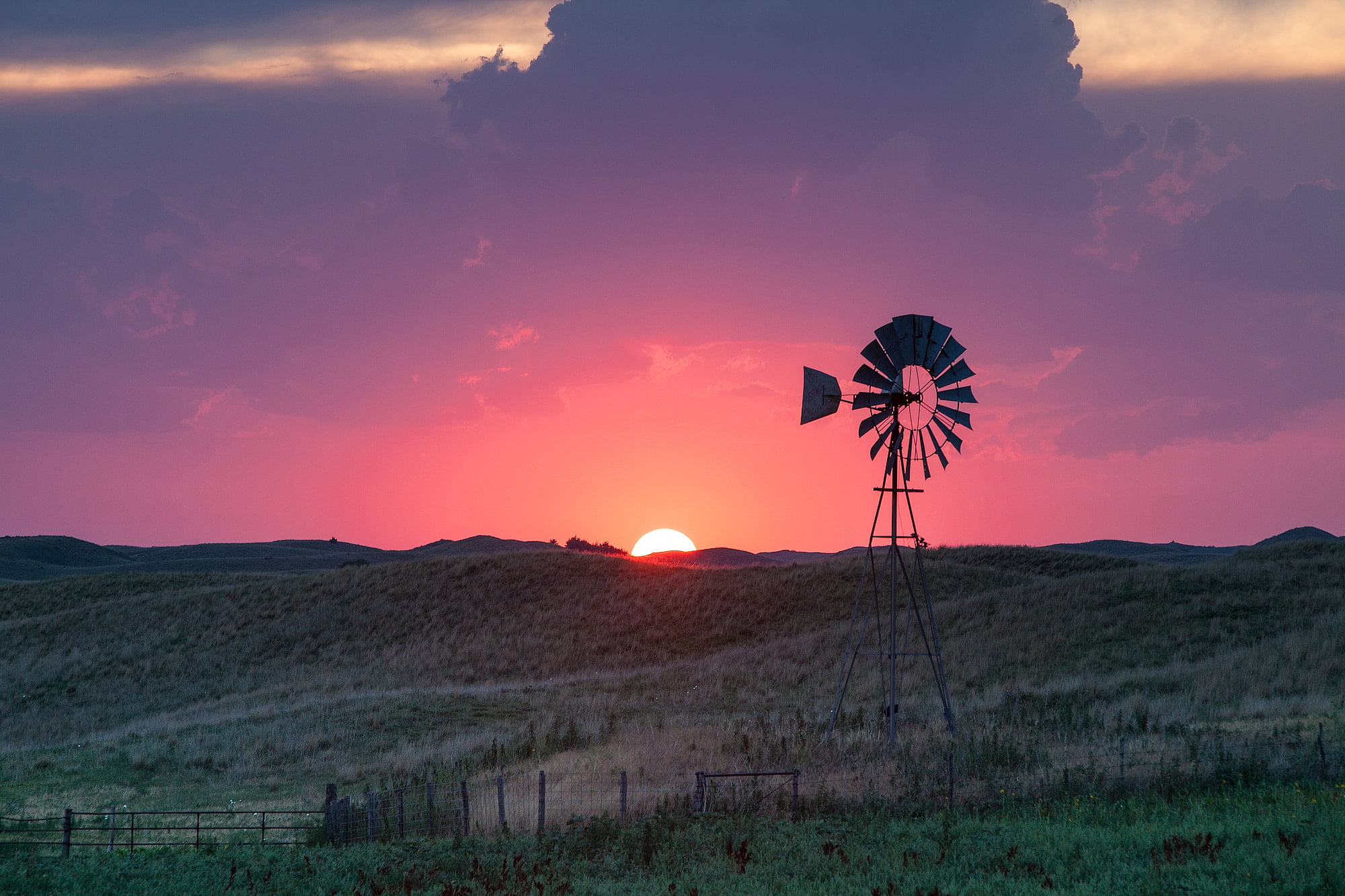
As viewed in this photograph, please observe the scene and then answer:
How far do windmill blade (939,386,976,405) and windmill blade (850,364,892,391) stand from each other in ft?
5.41

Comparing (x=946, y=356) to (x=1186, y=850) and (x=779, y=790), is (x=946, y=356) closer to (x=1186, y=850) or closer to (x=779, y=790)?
(x=779, y=790)

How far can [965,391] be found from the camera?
30.7 meters

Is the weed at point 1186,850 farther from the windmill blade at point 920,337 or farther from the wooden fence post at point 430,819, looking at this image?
the windmill blade at point 920,337

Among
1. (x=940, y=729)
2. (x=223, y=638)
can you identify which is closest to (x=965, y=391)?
(x=940, y=729)

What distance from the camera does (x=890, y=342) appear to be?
30438 mm

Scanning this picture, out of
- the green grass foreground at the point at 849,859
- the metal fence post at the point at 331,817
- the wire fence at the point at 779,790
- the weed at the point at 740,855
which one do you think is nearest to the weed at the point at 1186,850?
the green grass foreground at the point at 849,859

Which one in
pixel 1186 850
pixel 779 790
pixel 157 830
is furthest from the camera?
pixel 157 830

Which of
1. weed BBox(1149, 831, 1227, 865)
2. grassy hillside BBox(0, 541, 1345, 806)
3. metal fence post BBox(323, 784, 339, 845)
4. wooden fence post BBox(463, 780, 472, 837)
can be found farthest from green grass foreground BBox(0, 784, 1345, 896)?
grassy hillside BBox(0, 541, 1345, 806)

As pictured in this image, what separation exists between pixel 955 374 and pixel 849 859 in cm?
1649

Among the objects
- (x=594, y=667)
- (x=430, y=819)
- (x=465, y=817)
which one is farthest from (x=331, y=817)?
(x=594, y=667)

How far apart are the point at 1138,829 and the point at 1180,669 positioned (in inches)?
982

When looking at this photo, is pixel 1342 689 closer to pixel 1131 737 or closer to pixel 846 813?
pixel 1131 737

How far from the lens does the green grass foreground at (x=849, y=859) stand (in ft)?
50.9

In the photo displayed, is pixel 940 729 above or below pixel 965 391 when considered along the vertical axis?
below
